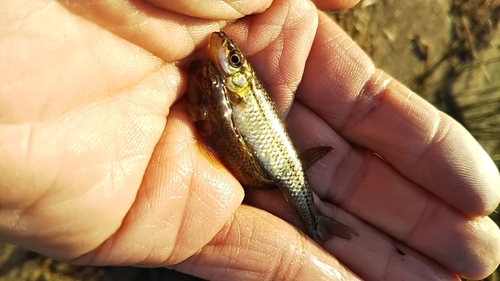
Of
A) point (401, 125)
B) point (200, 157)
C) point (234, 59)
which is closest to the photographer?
point (200, 157)

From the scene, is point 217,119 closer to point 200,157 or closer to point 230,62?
point 200,157

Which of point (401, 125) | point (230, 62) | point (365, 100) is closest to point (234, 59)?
point (230, 62)

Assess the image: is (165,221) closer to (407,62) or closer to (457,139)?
(457,139)

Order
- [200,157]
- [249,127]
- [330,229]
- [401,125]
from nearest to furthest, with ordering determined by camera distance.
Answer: [200,157] < [249,127] < [401,125] < [330,229]

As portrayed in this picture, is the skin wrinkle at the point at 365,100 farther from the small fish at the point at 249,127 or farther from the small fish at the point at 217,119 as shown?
the small fish at the point at 217,119

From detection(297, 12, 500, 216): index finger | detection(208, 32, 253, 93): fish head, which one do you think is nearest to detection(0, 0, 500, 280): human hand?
detection(297, 12, 500, 216): index finger

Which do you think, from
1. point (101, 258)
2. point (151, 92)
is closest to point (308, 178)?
point (151, 92)

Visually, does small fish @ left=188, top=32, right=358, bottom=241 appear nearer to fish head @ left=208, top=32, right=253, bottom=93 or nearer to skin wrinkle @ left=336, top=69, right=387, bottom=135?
fish head @ left=208, top=32, right=253, bottom=93

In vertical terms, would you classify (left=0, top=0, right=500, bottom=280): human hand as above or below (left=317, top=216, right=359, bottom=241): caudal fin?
above

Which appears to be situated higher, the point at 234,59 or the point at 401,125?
the point at 234,59
